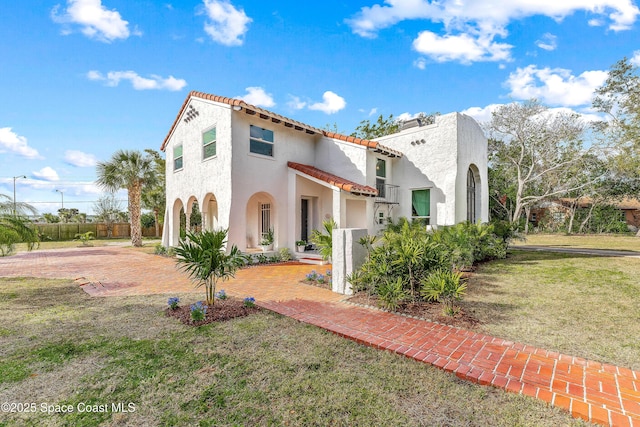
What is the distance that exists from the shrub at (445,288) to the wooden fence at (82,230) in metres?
39.1

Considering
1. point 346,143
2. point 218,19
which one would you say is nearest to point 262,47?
point 218,19

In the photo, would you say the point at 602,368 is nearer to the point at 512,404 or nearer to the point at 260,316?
the point at 512,404

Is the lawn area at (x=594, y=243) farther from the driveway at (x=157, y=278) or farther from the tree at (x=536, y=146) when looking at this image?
the driveway at (x=157, y=278)

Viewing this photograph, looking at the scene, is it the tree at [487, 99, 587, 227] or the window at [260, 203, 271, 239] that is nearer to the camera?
the window at [260, 203, 271, 239]

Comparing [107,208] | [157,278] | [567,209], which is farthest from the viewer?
[107,208]

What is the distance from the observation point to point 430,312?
21.0ft

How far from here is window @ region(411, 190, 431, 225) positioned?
1630 centimetres

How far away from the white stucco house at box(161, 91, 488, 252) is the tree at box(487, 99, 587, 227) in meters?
17.2

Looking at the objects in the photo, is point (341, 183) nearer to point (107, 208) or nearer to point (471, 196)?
point (471, 196)

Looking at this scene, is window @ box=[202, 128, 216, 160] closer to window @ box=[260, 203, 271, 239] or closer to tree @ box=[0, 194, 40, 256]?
window @ box=[260, 203, 271, 239]

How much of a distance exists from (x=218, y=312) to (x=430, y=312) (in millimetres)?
4784

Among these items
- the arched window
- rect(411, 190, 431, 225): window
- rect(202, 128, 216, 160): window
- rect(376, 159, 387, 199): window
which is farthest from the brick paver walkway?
the arched window

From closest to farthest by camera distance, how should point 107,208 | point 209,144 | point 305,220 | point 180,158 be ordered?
point 209,144, point 305,220, point 180,158, point 107,208

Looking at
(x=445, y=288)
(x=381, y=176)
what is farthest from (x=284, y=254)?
(x=445, y=288)
